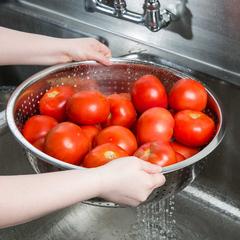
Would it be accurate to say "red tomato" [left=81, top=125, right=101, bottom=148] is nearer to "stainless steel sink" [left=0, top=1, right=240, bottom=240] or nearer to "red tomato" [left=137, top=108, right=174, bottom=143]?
"red tomato" [left=137, top=108, right=174, bottom=143]

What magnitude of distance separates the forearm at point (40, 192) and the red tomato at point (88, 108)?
18cm

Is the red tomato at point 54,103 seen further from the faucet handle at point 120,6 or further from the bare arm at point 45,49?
the faucet handle at point 120,6

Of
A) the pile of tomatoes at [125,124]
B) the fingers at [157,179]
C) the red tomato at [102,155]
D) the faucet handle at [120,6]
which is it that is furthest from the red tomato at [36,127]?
the faucet handle at [120,6]

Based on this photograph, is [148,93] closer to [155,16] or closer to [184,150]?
[184,150]

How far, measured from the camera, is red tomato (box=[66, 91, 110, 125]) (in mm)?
742

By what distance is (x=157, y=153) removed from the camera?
652 mm

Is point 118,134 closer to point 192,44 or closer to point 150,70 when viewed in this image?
point 150,70

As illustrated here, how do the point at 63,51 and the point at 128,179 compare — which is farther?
the point at 63,51

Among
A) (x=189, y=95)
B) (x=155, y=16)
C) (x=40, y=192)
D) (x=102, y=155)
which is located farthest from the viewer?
(x=155, y=16)

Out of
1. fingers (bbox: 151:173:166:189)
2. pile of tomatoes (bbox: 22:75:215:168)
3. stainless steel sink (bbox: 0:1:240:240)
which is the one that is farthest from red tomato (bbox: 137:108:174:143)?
stainless steel sink (bbox: 0:1:240:240)

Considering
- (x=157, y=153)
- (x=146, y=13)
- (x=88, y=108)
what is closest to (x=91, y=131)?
(x=88, y=108)

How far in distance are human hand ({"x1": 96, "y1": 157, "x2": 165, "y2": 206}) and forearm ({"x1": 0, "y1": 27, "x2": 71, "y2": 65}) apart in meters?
0.32

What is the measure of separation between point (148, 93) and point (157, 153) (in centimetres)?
14

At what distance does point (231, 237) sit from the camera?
0.96m
